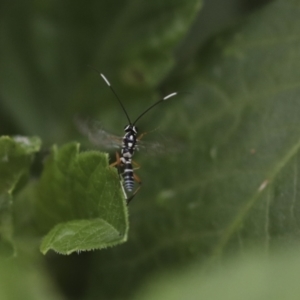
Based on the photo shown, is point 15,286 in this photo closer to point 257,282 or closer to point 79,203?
point 79,203

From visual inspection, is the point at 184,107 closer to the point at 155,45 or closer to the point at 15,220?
the point at 155,45

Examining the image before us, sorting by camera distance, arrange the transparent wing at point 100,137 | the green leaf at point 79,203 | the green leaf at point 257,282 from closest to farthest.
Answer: the green leaf at point 257,282, the green leaf at point 79,203, the transparent wing at point 100,137

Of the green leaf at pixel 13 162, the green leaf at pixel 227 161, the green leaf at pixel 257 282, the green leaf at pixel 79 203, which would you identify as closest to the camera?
the green leaf at pixel 257 282

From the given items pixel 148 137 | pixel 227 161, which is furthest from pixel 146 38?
pixel 227 161

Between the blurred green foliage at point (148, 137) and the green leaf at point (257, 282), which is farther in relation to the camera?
the blurred green foliage at point (148, 137)

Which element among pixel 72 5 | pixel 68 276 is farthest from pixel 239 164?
pixel 72 5

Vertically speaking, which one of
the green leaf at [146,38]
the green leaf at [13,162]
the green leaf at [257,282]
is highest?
the green leaf at [146,38]

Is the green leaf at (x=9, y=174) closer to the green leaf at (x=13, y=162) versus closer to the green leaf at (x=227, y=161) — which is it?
the green leaf at (x=13, y=162)

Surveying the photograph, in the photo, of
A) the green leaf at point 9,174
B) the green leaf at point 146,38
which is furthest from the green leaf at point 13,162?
the green leaf at point 146,38

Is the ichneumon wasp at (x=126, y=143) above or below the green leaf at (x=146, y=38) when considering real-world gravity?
below
